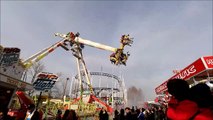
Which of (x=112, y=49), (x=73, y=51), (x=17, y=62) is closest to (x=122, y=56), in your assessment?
(x=112, y=49)

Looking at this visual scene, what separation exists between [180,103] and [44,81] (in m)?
7.77

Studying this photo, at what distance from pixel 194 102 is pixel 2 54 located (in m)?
13.5

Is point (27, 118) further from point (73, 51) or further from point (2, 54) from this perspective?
point (73, 51)

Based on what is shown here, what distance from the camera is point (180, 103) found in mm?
2018

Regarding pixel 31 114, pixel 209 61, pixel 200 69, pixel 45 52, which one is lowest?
pixel 31 114

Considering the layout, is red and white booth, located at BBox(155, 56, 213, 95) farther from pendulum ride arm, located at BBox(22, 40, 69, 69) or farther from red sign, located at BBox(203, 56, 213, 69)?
pendulum ride arm, located at BBox(22, 40, 69, 69)

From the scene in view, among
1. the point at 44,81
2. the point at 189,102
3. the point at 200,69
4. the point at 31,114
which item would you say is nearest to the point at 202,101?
the point at 189,102

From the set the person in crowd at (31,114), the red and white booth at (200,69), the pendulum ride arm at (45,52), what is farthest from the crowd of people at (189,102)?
the pendulum ride arm at (45,52)

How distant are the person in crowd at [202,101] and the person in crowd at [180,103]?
6 cm

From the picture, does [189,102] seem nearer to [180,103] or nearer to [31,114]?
[180,103]

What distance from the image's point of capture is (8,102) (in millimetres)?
14656

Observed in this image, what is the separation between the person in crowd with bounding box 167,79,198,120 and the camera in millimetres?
1923

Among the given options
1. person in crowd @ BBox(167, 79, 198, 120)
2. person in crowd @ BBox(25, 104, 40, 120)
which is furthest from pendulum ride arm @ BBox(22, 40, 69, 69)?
person in crowd @ BBox(167, 79, 198, 120)

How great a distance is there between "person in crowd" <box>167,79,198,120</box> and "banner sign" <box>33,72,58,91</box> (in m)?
7.35
